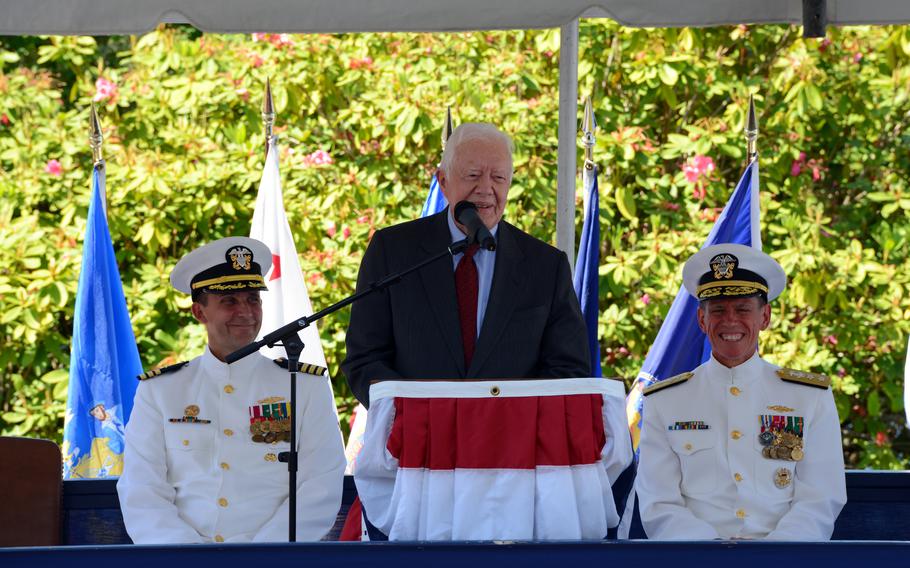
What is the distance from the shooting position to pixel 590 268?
609 cm

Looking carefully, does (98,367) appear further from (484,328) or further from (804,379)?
(804,379)

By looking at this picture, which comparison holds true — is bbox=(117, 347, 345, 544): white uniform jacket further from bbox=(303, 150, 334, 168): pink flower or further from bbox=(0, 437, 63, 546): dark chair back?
bbox=(303, 150, 334, 168): pink flower

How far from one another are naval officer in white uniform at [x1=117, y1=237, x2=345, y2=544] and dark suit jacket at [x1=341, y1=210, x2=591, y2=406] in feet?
0.98

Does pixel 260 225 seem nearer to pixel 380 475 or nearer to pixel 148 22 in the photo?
pixel 148 22

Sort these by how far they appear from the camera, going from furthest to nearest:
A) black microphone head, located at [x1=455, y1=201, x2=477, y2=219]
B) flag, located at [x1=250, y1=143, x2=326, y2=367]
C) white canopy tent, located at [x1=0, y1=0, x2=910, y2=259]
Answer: flag, located at [x1=250, y1=143, x2=326, y2=367] < white canopy tent, located at [x1=0, y1=0, x2=910, y2=259] < black microphone head, located at [x1=455, y1=201, x2=477, y2=219]

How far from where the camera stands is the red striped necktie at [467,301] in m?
4.09

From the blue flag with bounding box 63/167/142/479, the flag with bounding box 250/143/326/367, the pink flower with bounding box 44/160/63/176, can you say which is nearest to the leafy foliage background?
the pink flower with bounding box 44/160/63/176

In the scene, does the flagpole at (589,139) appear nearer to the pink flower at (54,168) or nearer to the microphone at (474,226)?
the microphone at (474,226)

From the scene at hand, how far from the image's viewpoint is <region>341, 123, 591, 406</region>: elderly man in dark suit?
4.02 meters

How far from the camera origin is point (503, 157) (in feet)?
13.6

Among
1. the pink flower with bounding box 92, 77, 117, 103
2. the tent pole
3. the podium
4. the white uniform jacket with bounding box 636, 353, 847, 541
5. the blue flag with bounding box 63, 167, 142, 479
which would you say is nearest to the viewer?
the podium

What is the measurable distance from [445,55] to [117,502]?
510 centimetres

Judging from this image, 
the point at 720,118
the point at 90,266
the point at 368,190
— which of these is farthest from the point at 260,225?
the point at 720,118

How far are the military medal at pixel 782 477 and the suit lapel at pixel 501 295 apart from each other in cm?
89
